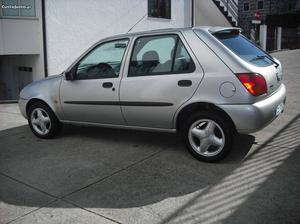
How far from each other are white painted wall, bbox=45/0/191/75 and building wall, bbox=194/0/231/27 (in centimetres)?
474

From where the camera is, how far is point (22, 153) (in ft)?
18.0

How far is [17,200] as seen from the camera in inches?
156

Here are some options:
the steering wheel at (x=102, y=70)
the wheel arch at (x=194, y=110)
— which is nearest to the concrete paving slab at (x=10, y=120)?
the steering wheel at (x=102, y=70)

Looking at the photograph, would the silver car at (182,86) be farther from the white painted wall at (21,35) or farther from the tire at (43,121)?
the white painted wall at (21,35)

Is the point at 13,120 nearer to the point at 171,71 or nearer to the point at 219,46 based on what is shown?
the point at 171,71

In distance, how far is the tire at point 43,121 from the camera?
5988 mm

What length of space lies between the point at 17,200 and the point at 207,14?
53.8ft

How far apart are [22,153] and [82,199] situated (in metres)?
1.94

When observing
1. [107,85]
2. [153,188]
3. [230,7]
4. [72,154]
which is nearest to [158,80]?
[107,85]

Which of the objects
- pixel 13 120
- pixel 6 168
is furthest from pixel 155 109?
pixel 13 120

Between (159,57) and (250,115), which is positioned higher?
(159,57)

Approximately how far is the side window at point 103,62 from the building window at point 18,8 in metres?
6.36

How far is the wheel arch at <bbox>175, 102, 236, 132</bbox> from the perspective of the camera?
4.48 metres

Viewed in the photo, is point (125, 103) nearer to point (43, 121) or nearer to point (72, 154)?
point (72, 154)
